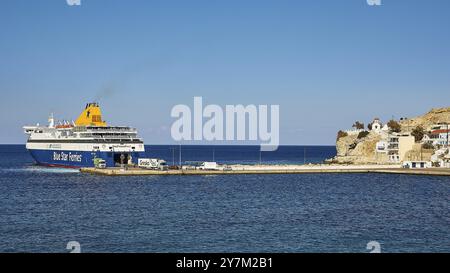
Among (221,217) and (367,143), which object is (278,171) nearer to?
(367,143)

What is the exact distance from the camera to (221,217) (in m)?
47.4

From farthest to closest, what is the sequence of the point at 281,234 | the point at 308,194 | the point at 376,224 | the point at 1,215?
the point at 308,194 < the point at 1,215 < the point at 376,224 < the point at 281,234

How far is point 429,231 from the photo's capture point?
4072cm

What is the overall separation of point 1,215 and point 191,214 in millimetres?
16486

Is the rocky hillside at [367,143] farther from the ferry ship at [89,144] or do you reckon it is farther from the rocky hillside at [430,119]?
the ferry ship at [89,144]

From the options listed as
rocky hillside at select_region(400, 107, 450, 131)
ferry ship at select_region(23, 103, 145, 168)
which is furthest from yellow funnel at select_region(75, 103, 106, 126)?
rocky hillside at select_region(400, 107, 450, 131)

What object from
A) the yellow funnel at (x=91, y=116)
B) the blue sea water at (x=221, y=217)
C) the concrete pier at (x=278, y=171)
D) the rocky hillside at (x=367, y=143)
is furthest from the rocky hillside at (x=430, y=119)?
the blue sea water at (x=221, y=217)

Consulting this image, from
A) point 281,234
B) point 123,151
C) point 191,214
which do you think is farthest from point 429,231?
point 123,151

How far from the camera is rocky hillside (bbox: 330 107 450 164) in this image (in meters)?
151

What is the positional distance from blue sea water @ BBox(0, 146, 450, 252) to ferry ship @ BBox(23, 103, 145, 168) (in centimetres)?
3144

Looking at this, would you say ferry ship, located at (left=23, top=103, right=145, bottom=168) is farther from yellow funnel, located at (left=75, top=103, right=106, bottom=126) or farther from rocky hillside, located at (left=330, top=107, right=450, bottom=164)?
rocky hillside, located at (left=330, top=107, right=450, bottom=164)

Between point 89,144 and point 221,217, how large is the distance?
70.0m

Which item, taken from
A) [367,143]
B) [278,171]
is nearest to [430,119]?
[367,143]
